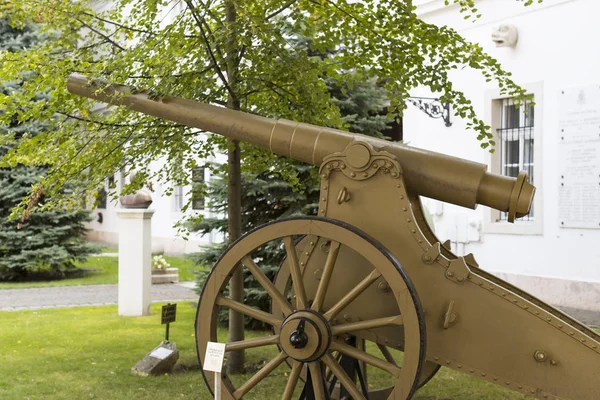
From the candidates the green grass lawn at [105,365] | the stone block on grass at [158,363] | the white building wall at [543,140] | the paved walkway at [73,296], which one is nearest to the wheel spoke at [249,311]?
the green grass lawn at [105,365]

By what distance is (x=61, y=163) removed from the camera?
6.64m

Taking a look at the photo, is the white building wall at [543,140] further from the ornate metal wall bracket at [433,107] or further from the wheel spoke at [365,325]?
the wheel spoke at [365,325]

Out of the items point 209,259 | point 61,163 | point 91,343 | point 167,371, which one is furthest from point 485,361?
point 209,259

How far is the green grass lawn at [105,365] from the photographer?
6.31 meters

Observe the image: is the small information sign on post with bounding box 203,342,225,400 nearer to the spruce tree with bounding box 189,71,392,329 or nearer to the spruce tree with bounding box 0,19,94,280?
the spruce tree with bounding box 189,71,392,329

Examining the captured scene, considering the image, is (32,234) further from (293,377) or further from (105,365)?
(293,377)

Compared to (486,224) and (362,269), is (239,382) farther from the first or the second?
(486,224)

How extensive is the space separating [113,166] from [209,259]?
3437mm

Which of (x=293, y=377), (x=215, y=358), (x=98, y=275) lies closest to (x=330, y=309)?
(x=293, y=377)

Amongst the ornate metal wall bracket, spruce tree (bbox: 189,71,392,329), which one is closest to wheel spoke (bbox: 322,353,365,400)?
spruce tree (bbox: 189,71,392,329)

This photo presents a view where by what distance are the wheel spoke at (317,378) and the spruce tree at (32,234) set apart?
12.3 metres

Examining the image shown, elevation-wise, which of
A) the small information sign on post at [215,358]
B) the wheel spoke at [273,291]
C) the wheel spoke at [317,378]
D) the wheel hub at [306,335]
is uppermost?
the wheel spoke at [273,291]

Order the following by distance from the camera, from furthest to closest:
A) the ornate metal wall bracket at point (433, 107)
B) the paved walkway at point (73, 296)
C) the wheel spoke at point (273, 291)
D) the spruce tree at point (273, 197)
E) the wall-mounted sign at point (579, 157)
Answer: the ornate metal wall bracket at point (433, 107), the paved walkway at point (73, 296), the wall-mounted sign at point (579, 157), the spruce tree at point (273, 197), the wheel spoke at point (273, 291)

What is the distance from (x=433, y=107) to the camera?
40.9 ft
